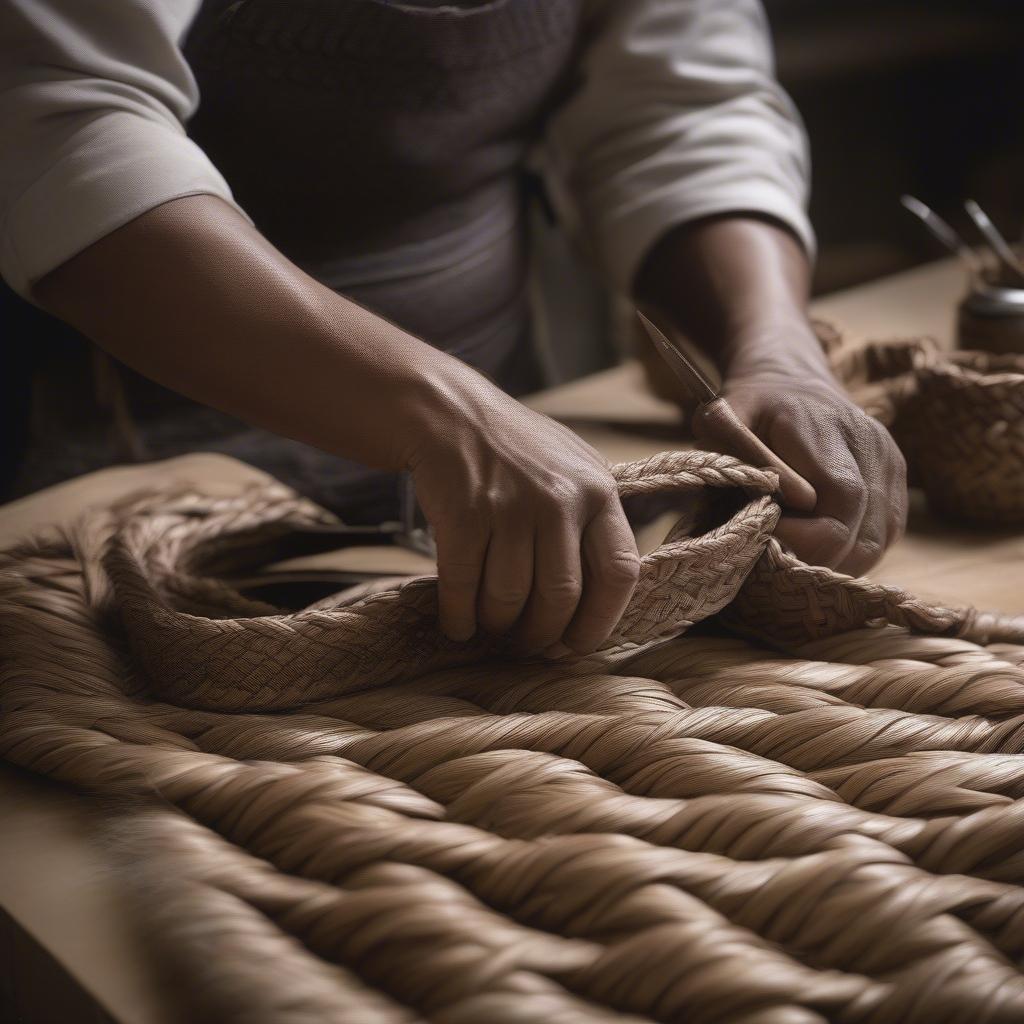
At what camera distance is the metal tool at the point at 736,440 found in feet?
1.70

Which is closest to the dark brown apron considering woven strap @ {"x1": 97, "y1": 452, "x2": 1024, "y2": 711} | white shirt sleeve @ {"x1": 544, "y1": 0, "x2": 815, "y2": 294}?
white shirt sleeve @ {"x1": 544, "y1": 0, "x2": 815, "y2": 294}

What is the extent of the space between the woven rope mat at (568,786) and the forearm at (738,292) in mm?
180

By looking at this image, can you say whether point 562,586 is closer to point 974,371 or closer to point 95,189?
point 95,189

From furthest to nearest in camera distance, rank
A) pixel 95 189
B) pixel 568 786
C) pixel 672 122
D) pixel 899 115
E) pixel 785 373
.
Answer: pixel 899 115
pixel 672 122
pixel 785 373
pixel 95 189
pixel 568 786

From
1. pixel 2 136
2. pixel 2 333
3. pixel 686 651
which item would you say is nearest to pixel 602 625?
pixel 686 651

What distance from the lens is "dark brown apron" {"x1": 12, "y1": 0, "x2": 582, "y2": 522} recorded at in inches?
24.6

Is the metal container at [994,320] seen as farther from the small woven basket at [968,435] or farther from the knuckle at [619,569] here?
the knuckle at [619,569]

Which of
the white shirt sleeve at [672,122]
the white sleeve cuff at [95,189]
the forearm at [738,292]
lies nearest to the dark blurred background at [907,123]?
the white shirt sleeve at [672,122]

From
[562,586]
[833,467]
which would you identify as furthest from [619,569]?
[833,467]

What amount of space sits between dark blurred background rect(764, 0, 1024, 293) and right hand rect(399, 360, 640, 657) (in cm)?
166

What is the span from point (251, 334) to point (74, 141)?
0.14 m

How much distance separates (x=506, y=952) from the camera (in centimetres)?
33

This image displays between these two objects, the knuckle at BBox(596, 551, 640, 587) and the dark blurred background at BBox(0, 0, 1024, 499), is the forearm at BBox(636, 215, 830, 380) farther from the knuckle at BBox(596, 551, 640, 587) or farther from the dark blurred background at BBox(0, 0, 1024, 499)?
the dark blurred background at BBox(0, 0, 1024, 499)

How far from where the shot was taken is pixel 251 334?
0.48 m
